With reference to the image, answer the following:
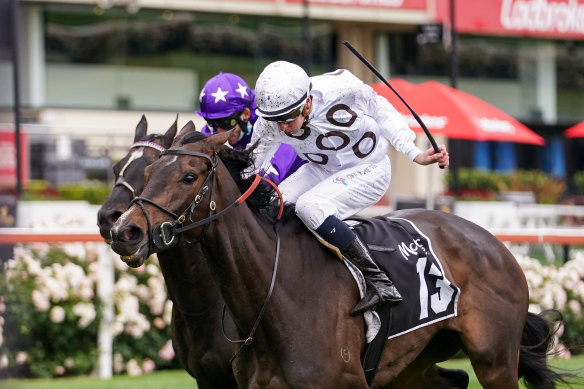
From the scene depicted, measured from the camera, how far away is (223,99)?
17.8 ft

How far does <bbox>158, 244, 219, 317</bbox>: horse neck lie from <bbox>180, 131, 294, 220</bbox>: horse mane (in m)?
Result: 0.59

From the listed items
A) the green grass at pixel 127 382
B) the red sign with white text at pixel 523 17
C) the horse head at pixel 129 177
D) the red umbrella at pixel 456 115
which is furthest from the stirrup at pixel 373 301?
the red sign with white text at pixel 523 17

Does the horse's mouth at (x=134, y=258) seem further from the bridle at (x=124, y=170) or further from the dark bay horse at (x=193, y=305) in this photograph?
the dark bay horse at (x=193, y=305)

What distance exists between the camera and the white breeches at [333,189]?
449 cm

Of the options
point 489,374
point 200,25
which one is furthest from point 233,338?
point 200,25

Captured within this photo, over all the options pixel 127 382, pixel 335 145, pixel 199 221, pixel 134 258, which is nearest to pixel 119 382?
pixel 127 382

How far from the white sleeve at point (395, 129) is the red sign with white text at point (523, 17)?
19168 millimetres

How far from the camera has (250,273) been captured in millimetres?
4215

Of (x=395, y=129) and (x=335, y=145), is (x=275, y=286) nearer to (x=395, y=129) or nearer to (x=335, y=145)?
(x=335, y=145)

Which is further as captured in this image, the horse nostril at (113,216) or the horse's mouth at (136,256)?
the horse nostril at (113,216)

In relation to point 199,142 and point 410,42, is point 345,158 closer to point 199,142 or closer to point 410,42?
point 199,142

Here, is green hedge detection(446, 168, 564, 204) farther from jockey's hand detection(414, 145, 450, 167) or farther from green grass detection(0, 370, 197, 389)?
jockey's hand detection(414, 145, 450, 167)

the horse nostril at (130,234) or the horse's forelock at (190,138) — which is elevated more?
the horse's forelock at (190,138)

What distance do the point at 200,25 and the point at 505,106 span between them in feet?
27.4
